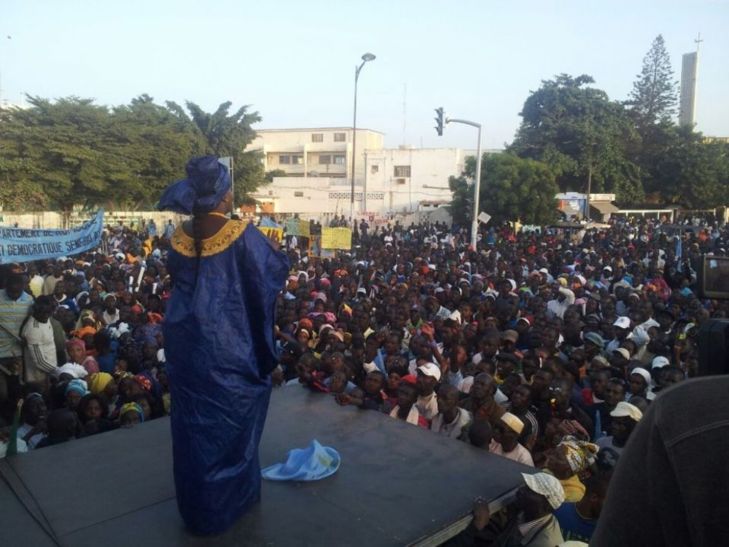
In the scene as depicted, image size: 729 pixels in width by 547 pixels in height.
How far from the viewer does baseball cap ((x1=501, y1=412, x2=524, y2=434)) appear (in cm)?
451

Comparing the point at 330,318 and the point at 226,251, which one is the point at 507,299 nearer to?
the point at 330,318

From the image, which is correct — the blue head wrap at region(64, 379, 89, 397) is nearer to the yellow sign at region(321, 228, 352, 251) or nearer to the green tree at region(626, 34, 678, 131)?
the yellow sign at region(321, 228, 352, 251)

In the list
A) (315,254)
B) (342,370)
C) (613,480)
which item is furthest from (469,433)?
(315,254)

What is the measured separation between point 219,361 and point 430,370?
291cm

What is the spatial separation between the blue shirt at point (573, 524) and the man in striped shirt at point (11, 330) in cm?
471

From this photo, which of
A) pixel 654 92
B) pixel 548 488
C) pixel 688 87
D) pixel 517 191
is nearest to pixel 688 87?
pixel 688 87

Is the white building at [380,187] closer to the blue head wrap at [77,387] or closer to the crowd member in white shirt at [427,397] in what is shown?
the blue head wrap at [77,387]

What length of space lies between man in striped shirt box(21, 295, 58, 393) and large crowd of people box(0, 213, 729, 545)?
1cm

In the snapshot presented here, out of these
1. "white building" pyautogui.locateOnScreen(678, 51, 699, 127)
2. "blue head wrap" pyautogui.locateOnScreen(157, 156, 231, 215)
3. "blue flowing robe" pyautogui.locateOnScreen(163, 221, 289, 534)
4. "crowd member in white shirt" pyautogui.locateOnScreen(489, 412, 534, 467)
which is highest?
"white building" pyautogui.locateOnScreen(678, 51, 699, 127)

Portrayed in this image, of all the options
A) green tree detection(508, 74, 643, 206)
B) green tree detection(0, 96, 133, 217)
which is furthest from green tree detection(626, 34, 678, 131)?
green tree detection(0, 96, 133, 217)

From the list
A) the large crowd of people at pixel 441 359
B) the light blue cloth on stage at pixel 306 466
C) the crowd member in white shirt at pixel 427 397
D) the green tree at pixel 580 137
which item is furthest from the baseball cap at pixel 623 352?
the green tree at pixel 580 137

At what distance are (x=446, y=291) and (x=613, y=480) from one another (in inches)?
348

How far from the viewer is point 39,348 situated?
5723mm

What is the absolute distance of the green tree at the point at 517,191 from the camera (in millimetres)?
24703
